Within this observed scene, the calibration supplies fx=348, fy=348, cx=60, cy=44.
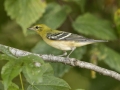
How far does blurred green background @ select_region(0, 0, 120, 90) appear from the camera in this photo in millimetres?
5055

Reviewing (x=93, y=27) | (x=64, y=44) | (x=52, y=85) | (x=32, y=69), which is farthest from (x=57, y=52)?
(x=32, y=69)

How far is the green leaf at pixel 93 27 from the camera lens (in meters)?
5.25

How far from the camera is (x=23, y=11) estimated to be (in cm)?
500

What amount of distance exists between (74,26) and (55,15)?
1.22ft

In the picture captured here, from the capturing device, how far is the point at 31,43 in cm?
664

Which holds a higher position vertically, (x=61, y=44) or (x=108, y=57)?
(x=61, y=44)

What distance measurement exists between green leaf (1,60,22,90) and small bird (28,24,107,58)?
2362 mm

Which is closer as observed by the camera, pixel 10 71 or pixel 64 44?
pixel 10 71

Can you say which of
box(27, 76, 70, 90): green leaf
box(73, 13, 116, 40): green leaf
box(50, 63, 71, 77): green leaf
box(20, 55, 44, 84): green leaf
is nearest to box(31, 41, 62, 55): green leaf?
box(50, 63, 71, 77): green leaf

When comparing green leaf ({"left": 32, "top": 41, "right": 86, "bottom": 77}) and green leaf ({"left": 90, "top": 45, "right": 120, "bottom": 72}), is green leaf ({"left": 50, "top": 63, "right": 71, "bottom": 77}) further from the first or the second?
green leaf ({"left": 90, "top": 45, "right": 120, "bottom": 72})

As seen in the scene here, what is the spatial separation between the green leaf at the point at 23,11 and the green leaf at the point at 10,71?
215 cm

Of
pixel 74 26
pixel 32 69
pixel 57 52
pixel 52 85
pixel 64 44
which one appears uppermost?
pixel 32 69

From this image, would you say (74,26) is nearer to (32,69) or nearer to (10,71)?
(32,69)

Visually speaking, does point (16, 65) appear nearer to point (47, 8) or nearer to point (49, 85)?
point (49, 85)
